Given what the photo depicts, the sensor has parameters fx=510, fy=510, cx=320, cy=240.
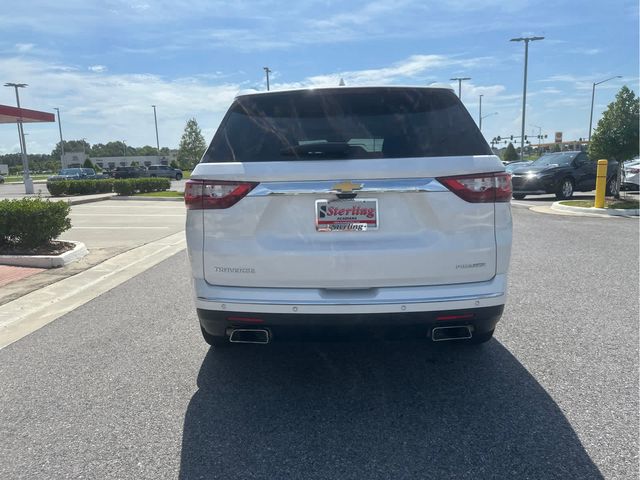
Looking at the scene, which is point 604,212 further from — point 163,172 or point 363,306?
point 163,172

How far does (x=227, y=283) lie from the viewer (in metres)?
2.92

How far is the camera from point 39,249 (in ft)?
26.4

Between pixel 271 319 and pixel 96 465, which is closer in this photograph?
pixel 96 465

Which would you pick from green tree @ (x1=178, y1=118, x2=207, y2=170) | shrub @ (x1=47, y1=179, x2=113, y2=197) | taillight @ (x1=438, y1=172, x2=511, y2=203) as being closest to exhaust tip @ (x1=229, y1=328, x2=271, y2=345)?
taillight @ (x1=438, y1=172, x2=511, y2=203)

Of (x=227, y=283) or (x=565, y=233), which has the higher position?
(x=227, y=283)

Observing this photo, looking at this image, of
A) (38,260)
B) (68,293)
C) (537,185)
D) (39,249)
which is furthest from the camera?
(537,185)

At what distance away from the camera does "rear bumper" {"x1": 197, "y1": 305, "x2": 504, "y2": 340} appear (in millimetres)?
2824

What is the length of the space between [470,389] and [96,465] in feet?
7.44

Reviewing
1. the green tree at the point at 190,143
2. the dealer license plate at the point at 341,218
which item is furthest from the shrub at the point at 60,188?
the green tree at the point at 190,143

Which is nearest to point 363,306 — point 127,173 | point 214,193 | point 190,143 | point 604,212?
point 214,193

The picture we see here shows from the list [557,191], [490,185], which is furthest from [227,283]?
[557,191]

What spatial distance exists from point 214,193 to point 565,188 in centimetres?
1700

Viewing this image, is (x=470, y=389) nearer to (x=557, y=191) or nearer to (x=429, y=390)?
(x=429, y=390)

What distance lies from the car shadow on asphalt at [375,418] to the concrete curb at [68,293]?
6.87 feet
